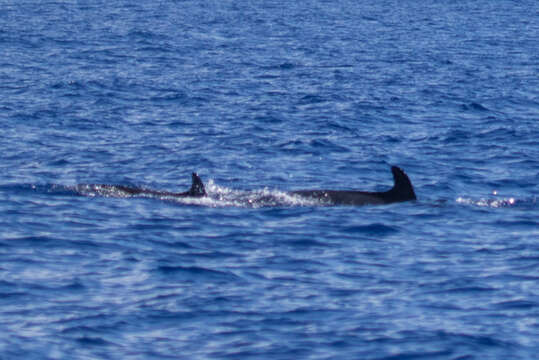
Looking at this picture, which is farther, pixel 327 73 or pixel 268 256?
pixel 327 73

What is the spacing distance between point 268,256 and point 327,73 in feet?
80.5

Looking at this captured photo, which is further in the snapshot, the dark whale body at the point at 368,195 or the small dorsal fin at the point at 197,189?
the small dorsal fin at the point at 197,189

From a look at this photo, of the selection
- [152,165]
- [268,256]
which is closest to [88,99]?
[152,165]

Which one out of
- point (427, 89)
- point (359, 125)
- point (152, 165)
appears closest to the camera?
point (152, 165)

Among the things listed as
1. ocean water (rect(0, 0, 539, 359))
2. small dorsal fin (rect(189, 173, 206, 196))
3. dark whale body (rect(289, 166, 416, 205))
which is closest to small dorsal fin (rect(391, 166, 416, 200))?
dark whale body (rect(289, 166, 416, 205))

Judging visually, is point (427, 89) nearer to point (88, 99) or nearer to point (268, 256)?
point (88, 99)

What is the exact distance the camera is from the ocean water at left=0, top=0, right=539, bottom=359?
12961mm

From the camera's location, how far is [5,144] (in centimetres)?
2527

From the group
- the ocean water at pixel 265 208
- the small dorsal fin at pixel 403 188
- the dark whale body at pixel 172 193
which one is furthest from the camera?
the dark whale body at pixel 172 193

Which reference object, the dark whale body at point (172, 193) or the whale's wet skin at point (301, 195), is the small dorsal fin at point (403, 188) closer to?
the whale's wet skin at point (301, 195)

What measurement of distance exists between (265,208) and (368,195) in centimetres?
195

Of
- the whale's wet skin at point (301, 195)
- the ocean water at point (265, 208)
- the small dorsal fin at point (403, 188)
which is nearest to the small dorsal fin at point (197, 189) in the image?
the whale's wet skin at point (301, 195)

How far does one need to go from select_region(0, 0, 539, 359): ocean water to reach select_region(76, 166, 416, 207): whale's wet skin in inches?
4.7

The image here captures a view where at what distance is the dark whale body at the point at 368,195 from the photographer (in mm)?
19812
